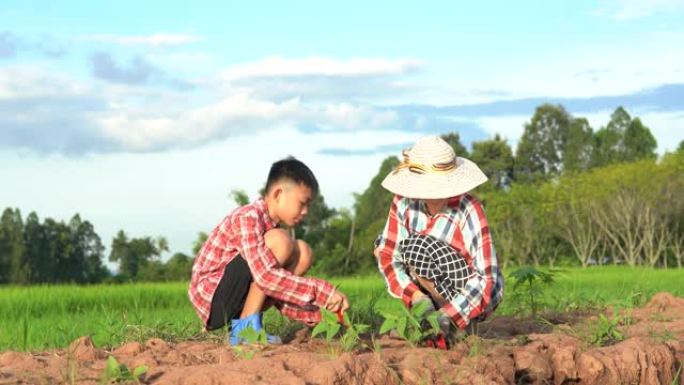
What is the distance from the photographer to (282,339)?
493cm

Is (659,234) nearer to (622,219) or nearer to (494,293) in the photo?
(622,219)

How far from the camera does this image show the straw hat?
15.5 ft

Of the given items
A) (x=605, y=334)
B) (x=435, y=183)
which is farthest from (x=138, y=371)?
(x=605, y=334)

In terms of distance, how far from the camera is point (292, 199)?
4688mm

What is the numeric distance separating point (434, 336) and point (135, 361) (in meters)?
1.45

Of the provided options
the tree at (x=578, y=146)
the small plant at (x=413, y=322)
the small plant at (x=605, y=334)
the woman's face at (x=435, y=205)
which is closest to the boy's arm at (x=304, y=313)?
the small plant at (x=413, y=322)

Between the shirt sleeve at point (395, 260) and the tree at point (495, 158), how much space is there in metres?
44.0

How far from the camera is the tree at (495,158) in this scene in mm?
48906

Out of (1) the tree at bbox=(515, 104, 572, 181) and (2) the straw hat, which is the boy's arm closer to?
(2) the straw hat

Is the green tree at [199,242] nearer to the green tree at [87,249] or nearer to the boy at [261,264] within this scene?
the green tree at [87,249]

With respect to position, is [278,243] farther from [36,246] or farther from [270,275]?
[36,246]

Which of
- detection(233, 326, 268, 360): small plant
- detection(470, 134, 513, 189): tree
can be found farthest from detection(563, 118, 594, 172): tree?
detection(233, 326, 268, 360): small plant

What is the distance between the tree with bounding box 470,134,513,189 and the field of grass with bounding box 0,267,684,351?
33.3 metres

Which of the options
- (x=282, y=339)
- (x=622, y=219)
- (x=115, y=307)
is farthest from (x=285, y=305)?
(x=622, y=219)
